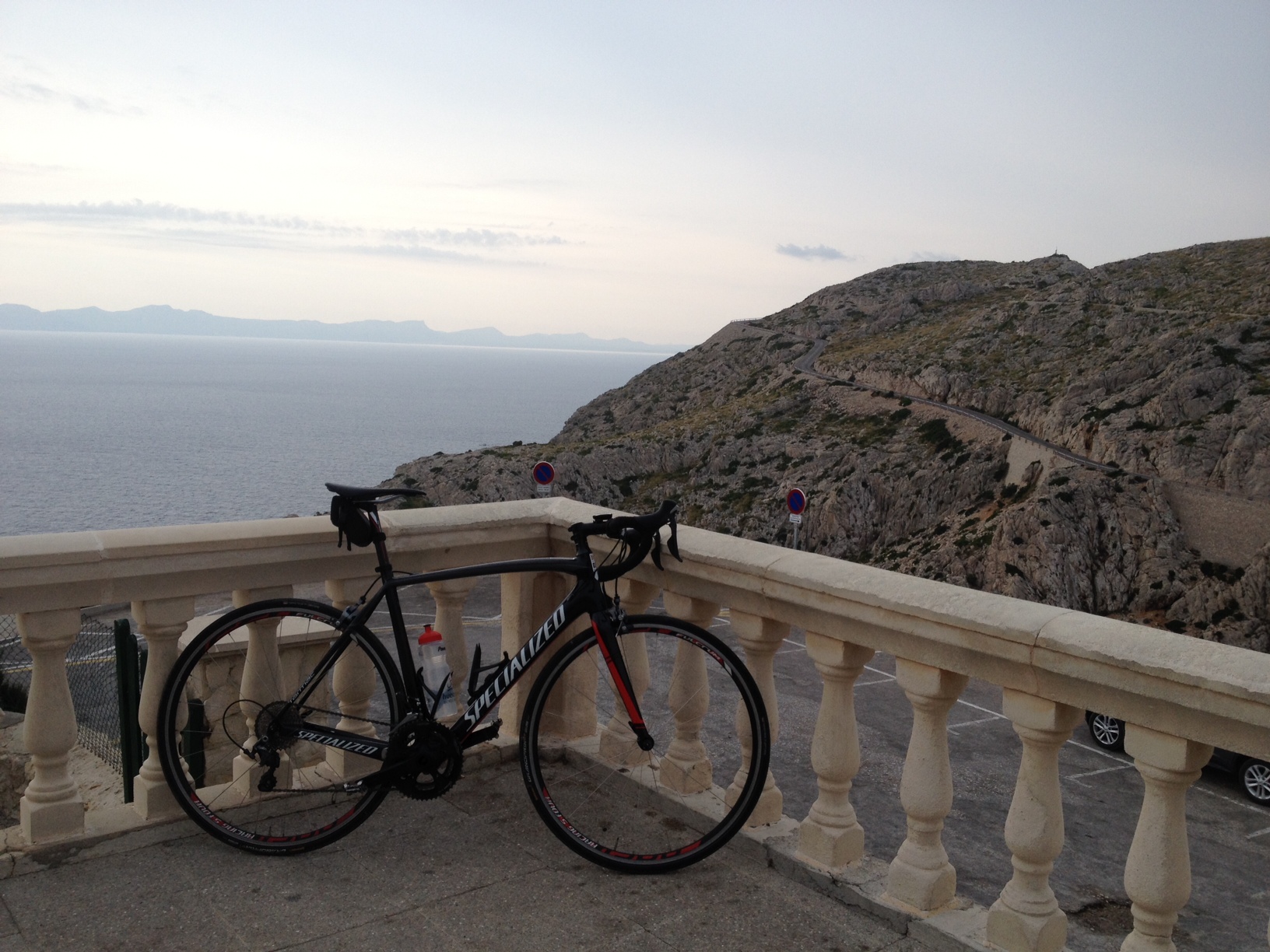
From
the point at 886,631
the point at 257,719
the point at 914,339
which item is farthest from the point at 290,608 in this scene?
the point at 914,339

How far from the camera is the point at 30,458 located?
380ft

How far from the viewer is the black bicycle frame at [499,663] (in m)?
3.71

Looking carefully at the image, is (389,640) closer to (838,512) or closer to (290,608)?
(290,608)

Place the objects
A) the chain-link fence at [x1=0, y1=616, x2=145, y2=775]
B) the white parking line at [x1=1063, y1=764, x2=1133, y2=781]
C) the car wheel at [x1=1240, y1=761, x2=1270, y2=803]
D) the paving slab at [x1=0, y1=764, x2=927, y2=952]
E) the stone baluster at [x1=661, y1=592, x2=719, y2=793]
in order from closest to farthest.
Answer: the paving slab at [x1=0, y1=764, x2=927, y2=952] < the stone baluster at [x1=661, y1=592, x2=719, y2=793] < the chain-link fence at [x1=0, y1=616, x2=145, y2=775] < the car wheel at [x1=1240, y1=761, x2=1270, y2=803] < the white parking line at [x1=1063, y1=764, x2=1133, y2=781]

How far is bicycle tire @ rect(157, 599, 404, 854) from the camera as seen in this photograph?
368 centimetres

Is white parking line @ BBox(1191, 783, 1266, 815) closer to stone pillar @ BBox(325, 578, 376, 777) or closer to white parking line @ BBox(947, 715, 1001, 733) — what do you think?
white parking line @ BBox(947, 715, 1001, 733)

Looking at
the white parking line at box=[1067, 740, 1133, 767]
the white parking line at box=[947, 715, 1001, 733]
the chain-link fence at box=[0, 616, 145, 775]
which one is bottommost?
the white parking line at box=[1067, 740, 1133, 767]

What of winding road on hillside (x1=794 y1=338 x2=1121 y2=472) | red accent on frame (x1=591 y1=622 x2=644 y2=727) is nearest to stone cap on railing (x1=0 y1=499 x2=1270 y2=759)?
red accent on frame (x1=591 y1=622 x2=644 y2=727)

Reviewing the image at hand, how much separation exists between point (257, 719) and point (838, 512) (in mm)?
54665

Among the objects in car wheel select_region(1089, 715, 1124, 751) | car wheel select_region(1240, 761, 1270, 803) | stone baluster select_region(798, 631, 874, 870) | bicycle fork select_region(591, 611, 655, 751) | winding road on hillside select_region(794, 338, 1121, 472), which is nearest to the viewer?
stone baluster select_region(798, 631, 874, 870)

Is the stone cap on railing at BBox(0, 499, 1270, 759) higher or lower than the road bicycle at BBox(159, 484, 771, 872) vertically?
higher

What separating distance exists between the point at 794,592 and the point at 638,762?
1.33 m

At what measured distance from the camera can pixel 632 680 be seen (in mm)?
4094

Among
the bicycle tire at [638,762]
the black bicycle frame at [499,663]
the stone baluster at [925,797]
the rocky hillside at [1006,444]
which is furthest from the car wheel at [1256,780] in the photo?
the rocky hillside at [1006,444]
